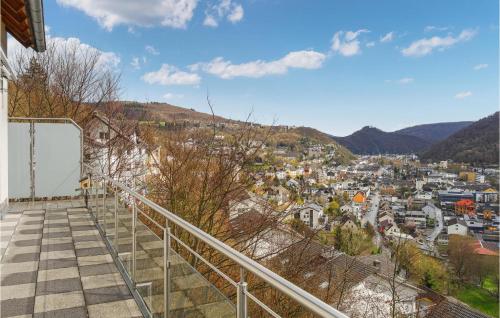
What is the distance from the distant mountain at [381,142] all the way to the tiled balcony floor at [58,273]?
109m

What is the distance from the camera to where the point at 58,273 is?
14.4ft

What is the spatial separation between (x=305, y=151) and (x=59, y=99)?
72.3 feet

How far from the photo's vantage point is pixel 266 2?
32.6 metres

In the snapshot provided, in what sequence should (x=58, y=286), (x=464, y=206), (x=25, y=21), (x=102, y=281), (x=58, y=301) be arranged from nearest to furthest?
(x=58, y=301) → (x=58, y=286) → (x=102, y=281) → (x=25, y=21) → (x=464, y=206)

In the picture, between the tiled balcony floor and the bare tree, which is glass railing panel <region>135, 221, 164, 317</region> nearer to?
the tiled balcony floor

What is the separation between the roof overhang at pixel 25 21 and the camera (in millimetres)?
7035

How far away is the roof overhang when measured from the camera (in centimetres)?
704

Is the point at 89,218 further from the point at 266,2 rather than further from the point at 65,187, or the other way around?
the point at 266,2

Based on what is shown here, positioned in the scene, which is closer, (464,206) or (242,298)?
(242,298)

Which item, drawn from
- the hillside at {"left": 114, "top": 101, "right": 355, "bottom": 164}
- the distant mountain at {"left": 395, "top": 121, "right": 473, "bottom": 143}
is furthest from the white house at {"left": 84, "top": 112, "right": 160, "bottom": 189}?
the distant mountain at {"left": 395, "top": 121, "right": 473, "bottom": 143}

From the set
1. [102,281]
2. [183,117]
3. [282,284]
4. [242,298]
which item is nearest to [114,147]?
[183,117]

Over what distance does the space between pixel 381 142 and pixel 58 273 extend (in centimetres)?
12863

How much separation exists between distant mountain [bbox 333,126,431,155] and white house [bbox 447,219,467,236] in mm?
56822

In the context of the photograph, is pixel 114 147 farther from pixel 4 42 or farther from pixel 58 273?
pixel 58 273
